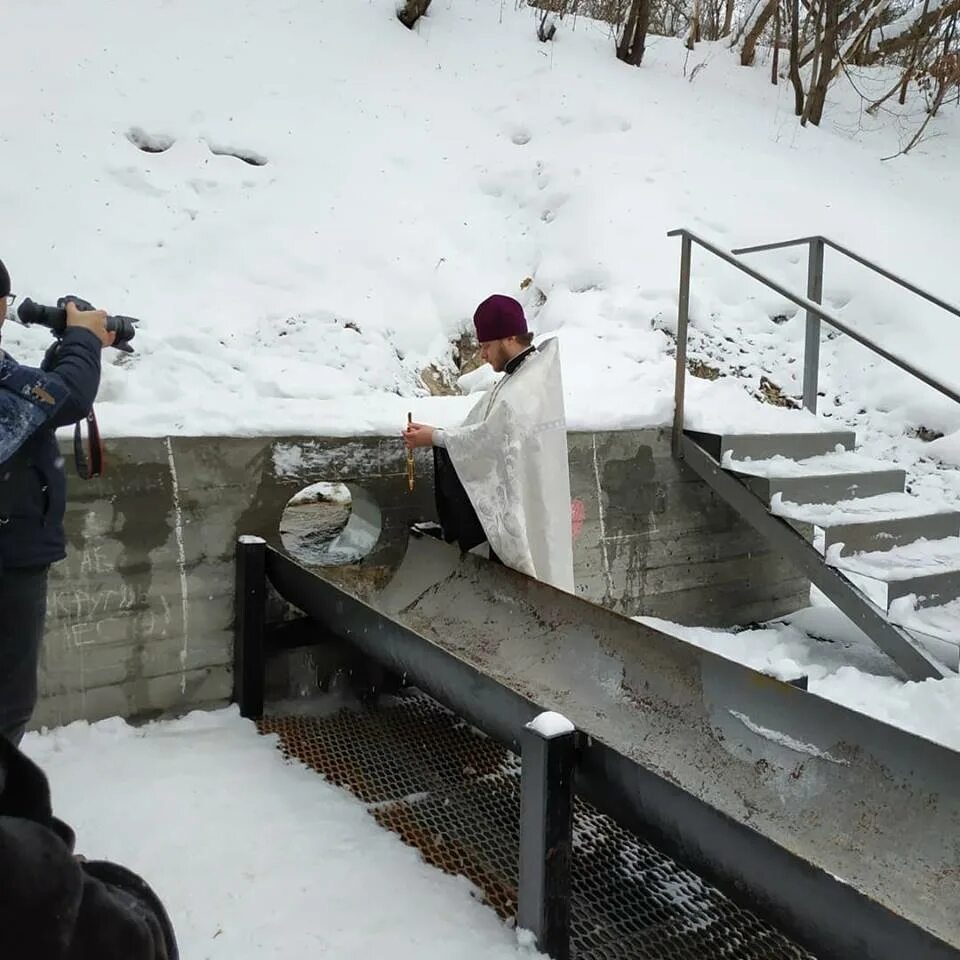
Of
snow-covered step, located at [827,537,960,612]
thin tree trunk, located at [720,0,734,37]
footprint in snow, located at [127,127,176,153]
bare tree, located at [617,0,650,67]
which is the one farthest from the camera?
thin tree trunk, located at [720,0,734,37]

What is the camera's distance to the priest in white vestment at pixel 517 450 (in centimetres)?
353

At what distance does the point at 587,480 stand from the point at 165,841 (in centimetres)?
274

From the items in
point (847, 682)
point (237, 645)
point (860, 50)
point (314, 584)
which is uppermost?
point (860, 50)

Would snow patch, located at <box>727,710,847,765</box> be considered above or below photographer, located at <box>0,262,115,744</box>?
below

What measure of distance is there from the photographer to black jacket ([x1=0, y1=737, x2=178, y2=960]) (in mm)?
1573

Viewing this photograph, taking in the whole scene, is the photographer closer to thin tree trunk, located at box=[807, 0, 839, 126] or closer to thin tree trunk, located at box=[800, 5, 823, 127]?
thin tree trunk, located at box=[807, 0, 839, 126]

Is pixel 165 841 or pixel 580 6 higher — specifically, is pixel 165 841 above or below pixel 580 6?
below

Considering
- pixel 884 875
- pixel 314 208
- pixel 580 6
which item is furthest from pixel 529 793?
pixel 580 6

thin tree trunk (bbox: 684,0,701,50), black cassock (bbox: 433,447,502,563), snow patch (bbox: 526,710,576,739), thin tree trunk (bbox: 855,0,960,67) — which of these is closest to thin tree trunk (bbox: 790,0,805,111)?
thin tree trunk (bbox: 684,0,701,50)

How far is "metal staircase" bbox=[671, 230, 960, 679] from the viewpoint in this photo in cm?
407

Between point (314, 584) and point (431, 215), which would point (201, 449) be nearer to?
point (314, 584)

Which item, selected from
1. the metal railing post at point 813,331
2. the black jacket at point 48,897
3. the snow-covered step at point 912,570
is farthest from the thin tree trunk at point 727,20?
the black jacket at point 48,897

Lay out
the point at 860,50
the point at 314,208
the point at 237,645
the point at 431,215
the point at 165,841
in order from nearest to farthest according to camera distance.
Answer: the point at 165,841
the point at 237,645
the point at 314,208
the point at 431,215
the point at 860,50

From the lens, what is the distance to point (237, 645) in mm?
3717
